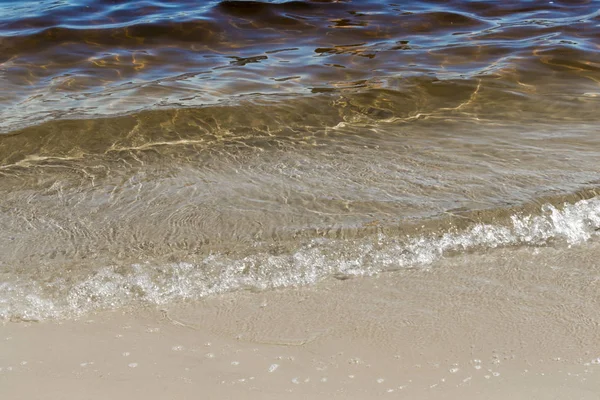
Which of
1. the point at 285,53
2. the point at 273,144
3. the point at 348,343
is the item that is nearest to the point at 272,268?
the point at 348,343

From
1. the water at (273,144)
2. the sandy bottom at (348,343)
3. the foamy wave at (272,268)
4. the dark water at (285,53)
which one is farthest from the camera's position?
the dark water at (285,53)

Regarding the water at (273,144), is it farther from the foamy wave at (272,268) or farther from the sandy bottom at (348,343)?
the sandy bottom at (348,343)

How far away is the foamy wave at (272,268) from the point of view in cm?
284

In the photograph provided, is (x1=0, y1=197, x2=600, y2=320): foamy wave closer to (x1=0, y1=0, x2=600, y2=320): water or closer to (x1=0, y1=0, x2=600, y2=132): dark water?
(x1=0, y1=0, x2=600, y2=320): water

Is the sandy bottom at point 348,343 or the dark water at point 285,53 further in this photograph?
the dark water at point 285,53

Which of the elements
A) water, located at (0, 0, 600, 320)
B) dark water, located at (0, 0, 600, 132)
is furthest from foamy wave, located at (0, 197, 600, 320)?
dark water, located at (0, 0, 600, 132)

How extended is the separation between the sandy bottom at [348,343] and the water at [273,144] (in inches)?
6.5

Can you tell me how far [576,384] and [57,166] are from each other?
3197mm

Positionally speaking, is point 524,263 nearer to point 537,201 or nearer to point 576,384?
point 537,201

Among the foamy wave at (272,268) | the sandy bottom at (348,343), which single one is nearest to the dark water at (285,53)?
the foamy wave at (272,268)

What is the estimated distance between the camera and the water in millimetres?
3186

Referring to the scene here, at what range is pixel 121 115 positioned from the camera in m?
5.14

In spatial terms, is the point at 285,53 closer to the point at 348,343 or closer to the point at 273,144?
the point at 273,144

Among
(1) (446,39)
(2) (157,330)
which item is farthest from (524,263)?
(1) (446,39)
